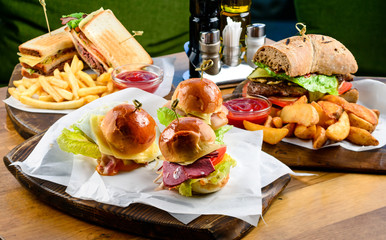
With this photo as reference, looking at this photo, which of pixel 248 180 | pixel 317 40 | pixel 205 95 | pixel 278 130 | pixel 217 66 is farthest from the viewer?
pixel 217 66

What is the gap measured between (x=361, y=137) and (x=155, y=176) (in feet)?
3.36

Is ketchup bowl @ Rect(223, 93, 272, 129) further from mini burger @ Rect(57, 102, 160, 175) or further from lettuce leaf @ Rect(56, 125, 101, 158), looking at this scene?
lettuce leaf @ Rect(56, 125, 101, 158)

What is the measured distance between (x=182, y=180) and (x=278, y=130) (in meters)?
0.70

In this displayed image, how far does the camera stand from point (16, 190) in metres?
1.81

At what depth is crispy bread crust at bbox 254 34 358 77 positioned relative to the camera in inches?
98.7

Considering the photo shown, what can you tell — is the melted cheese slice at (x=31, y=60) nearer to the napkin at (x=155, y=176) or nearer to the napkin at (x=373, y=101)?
the napkin at (x=155, y=176)

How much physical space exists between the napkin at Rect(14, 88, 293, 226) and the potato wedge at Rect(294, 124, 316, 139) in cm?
25

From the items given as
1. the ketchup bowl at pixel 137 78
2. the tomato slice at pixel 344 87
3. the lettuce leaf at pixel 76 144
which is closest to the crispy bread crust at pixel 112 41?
the ketchup bowl at pixel 137 78

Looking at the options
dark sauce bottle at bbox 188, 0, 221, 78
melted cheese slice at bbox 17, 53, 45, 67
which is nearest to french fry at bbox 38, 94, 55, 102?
melted cheese slice at bbox 17, 53, 45, 67

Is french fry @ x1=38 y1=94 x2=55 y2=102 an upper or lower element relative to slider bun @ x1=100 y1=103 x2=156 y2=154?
lower

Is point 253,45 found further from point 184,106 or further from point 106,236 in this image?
point 106,236

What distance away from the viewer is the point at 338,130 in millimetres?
2033

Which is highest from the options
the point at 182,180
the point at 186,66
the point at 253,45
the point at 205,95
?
the point at 205,95

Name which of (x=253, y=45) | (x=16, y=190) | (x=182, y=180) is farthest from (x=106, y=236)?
(x=253, y=45)
